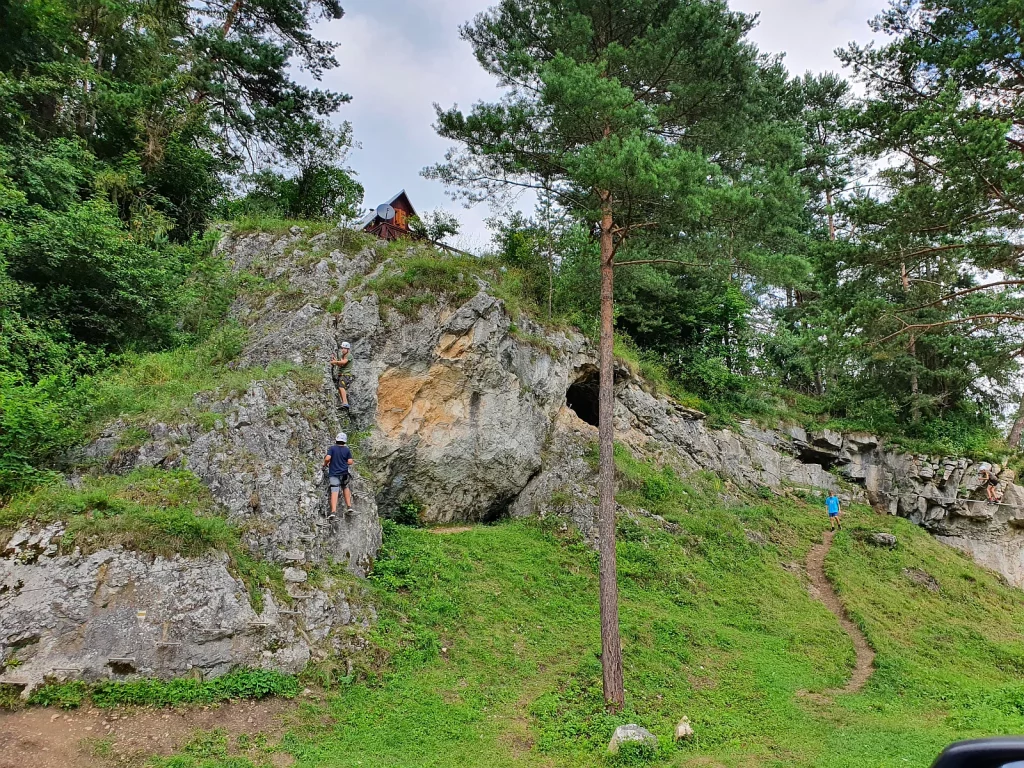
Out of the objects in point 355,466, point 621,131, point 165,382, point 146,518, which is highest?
point 621,131

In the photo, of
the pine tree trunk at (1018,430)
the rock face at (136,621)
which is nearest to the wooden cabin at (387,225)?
the rock face at (136,621)

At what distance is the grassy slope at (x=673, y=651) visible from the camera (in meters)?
6.79

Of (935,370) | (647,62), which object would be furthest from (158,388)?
(935,370)

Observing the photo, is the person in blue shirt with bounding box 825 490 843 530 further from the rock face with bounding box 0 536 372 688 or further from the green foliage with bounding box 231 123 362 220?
the green foliage with bounding box 231 123 362 220

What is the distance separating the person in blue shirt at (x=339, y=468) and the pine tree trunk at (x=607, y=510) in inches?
183

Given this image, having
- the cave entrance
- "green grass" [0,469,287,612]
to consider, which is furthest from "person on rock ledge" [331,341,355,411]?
the cave entrance

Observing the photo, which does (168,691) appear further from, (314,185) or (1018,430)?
(1018,430)

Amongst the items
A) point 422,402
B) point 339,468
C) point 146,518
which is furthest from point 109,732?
point 422,402

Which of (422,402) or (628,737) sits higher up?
(422,402)

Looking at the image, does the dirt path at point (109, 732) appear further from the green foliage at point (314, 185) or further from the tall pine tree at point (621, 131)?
the green foliage at point (314, 185)

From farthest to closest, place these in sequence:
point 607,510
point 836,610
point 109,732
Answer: point 836,610 → point 607,510 → point 109,732

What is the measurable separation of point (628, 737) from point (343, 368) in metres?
8.91

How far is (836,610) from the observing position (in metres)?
11.7

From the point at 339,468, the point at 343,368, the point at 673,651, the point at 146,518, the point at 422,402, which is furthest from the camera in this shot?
the point at 422,402
